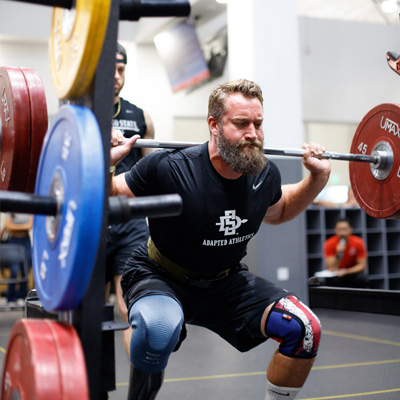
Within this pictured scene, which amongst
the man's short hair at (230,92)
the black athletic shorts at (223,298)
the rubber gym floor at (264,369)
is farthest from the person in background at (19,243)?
the man's short hair at (230,92)

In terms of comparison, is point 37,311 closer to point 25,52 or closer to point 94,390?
point 94,390

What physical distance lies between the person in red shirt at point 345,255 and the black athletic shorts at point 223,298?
398cm

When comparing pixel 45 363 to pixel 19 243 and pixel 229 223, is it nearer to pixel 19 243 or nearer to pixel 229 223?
pixel 229 223

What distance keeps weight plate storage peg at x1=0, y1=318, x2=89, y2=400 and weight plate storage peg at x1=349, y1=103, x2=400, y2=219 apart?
1.53m

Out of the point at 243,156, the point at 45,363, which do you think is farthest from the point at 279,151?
the point at 45,363

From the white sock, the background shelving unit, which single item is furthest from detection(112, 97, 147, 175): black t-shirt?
the background shelving unit

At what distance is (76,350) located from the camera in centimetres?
108

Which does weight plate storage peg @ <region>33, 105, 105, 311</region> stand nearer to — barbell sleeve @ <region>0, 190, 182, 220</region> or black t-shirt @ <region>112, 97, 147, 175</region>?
barbell sleeve @ <region>0, 190, 182, 220</region>

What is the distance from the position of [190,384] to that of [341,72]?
6477mm

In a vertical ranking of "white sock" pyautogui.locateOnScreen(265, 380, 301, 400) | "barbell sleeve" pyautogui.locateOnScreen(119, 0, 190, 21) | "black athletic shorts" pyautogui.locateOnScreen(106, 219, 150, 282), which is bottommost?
"white sock" pyautogui.locateOnScreen(265, 380, 301, 400)

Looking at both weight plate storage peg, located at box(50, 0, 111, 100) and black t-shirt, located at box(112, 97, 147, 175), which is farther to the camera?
black t-shirt, located at box(112, 97, 147, 175)

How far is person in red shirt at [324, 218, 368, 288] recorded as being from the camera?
5730mm

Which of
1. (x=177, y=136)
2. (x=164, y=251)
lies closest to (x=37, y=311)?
(x=164, y=251)

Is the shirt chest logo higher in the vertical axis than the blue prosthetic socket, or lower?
higher
